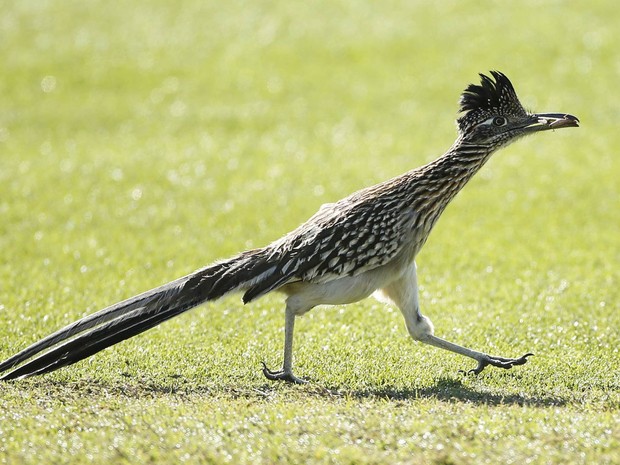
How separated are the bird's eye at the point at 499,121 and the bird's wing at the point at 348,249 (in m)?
1.00

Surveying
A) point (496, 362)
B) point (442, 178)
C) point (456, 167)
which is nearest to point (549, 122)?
point (456, 167)

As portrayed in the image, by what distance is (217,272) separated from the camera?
7.80 metres

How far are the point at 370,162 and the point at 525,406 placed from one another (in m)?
9.72

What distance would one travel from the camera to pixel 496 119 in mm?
8055

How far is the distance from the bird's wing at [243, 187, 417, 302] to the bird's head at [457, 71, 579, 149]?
846 millimetres

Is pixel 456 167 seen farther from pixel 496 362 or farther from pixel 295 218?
pixel 295 218

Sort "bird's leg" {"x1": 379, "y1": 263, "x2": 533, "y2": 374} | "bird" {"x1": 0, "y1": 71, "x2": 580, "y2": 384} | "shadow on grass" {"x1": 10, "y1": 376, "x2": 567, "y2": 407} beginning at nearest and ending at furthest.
→ "shadow on grass" {"x1": 10, "y1": 376, "x2": 567, "y2": 407} < "bird" {"x1": 0, "y1": 71, "x2": 580, "y2": 384} < "bird's leg" {"x1": 379, "y1": 263, "x2": 533, "y2": 374}

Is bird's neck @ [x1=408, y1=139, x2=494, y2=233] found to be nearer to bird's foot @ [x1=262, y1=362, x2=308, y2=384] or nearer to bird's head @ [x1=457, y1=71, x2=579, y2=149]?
bird's head @ [x1=457, y1=71, x2=579, y2=149]

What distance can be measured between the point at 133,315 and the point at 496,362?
281 cm

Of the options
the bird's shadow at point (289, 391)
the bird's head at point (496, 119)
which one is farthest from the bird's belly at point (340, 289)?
the bird's head at point (496, 119)

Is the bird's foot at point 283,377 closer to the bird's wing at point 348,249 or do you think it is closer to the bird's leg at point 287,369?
the bird's leg at point 287,369

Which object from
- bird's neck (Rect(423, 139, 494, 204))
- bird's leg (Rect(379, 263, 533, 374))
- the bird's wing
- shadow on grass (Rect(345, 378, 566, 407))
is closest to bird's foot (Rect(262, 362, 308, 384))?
shadow on grass (Rect(345, 378, 566, 407))

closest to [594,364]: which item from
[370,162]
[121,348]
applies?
[121,348]

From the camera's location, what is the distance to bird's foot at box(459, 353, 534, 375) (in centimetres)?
785
